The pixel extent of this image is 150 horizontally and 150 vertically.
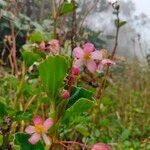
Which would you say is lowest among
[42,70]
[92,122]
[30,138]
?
[92,122]

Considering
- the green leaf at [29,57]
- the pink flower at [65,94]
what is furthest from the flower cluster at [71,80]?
the green leaf at [29,57]

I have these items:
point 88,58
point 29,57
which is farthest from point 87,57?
point 29,57

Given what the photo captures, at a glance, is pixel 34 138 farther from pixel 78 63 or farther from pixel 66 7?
pixel 66 7

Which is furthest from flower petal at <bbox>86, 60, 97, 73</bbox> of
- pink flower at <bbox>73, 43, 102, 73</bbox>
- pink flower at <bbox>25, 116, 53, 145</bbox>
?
pink flower at <bbox>25, 116, 53, 145</bbox>

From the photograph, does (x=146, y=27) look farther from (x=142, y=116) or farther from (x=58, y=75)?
(x=58, y=75)

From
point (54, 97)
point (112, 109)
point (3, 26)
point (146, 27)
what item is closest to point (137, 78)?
point (112, 109)

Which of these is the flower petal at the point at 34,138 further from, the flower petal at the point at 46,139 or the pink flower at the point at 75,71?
the pink flower at the point at 75,71
